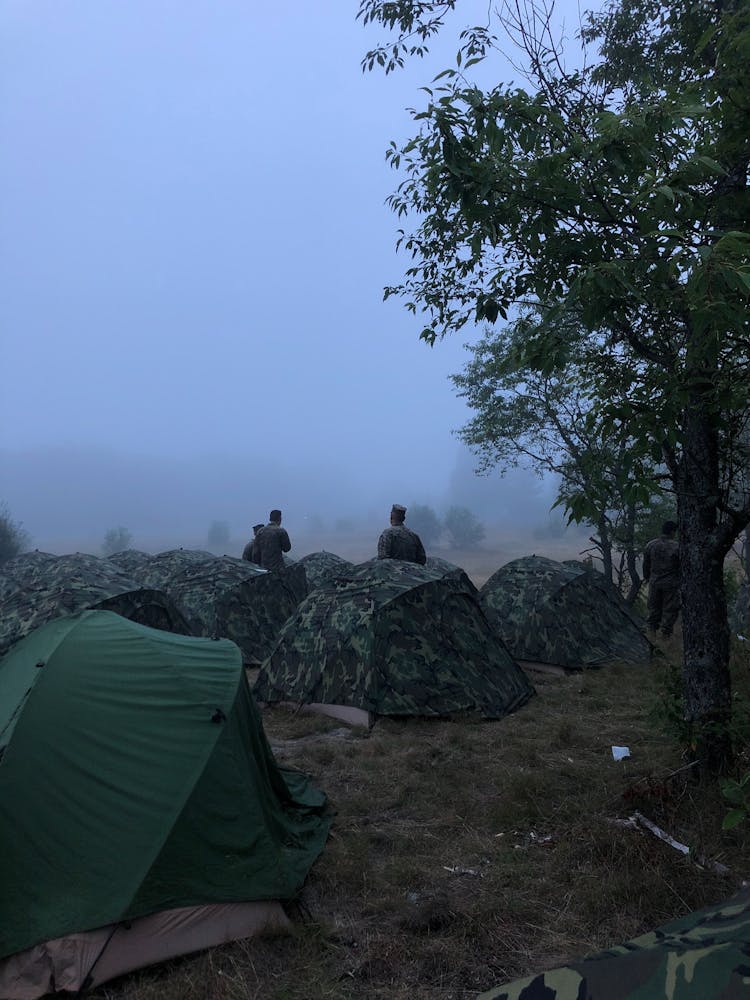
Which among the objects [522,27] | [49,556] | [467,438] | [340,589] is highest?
[522,27]

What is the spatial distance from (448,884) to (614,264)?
390 centimetres

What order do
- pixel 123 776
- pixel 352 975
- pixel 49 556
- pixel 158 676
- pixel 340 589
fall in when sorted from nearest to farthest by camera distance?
pixel 352 975 → pixel 123 776 → pixel 158 676 → pixel 340 589 → pixel 49 556

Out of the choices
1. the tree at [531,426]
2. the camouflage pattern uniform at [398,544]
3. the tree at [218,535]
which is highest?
the tree at [531,426]

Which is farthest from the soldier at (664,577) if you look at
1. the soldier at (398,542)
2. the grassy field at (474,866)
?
the grassy field at (474,866)

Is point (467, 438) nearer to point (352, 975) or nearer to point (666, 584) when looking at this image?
point (666, 584)

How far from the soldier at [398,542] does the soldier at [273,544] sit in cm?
402

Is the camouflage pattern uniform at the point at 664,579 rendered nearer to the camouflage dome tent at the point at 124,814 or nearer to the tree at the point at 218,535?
the camouflage dome tent at the point at 124,814


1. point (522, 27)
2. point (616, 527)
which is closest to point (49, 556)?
point (616, 527)

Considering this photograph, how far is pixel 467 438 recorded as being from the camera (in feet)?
55.1

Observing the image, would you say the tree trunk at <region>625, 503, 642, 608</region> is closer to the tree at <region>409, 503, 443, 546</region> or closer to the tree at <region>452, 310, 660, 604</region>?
the tree at <region>452, 310, 660, 604</region>

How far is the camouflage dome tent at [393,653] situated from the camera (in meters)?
7.97

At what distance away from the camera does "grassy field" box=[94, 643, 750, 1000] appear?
3.71m

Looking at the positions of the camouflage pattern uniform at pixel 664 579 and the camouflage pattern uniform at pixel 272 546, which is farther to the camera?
the camouflage pattern uniform at pixel 272 546

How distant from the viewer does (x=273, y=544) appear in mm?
14516
